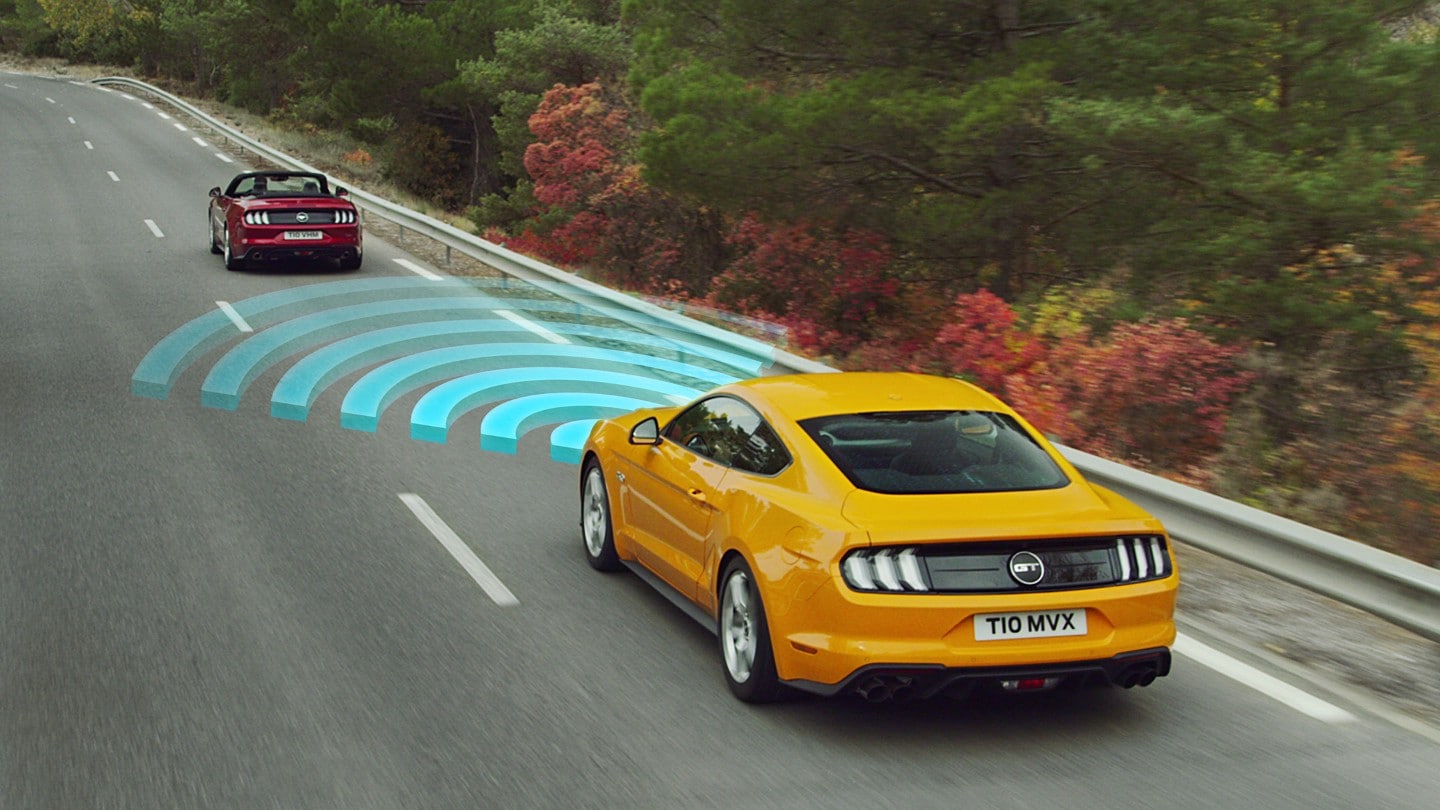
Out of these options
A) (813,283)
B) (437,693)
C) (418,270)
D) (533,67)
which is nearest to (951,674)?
(437,693)

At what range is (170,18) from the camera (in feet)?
228

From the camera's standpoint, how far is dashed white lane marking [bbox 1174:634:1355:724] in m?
6.12

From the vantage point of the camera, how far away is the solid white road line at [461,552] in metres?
7.86

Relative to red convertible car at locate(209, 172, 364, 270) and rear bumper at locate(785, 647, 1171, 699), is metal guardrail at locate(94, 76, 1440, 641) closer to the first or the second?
rear bumper at locate(785, 647, 1171, 699)

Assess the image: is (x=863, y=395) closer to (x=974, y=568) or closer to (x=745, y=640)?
(x=745, y=640)

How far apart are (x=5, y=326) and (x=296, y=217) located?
16.5ft

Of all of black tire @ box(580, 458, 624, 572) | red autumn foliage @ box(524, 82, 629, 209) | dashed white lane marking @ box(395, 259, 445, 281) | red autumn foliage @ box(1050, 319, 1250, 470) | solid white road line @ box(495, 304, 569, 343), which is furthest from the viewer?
red autumn foliage @ box(524, 82, 629, 209)

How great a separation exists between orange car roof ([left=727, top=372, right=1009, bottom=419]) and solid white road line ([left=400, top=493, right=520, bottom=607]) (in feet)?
5.44

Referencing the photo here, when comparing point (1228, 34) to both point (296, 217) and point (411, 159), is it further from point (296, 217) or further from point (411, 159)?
point (411, 159)

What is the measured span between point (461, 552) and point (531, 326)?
8545mm

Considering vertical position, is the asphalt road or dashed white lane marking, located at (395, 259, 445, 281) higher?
the asphalt road

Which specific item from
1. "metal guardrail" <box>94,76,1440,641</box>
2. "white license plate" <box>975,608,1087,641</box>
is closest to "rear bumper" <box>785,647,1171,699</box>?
"white license plate" <box>975,608,1087,641</box>

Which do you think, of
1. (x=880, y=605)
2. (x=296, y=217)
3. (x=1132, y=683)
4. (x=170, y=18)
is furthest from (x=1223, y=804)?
(x=170, y=18)

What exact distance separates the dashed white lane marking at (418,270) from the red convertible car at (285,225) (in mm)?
745
